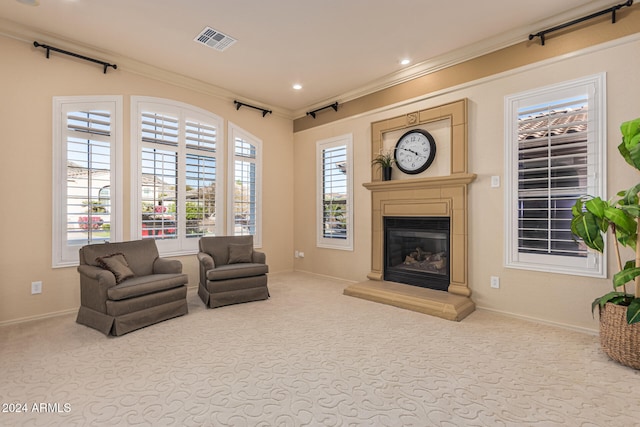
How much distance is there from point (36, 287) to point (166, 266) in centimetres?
139

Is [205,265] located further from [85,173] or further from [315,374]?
[315,374]

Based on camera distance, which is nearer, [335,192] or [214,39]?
[214,39]

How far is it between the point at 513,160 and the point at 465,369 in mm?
2382

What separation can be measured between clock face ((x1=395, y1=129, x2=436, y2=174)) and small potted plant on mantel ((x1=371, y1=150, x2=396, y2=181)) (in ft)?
0.30

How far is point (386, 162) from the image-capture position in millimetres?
4551

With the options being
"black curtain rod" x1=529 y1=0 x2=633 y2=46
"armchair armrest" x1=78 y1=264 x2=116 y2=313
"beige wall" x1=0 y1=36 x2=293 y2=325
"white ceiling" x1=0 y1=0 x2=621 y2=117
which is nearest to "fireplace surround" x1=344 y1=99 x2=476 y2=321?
"white ceiling" x1=0 y1=0 x2=621 y2=117

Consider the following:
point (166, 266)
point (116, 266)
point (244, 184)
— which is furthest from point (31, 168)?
point (244, 184)

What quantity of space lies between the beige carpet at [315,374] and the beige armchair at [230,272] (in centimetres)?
49

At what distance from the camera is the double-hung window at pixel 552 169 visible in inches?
117

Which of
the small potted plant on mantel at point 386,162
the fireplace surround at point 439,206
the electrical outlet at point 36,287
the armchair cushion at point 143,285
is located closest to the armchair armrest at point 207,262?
the armchair cushion at point 143,285

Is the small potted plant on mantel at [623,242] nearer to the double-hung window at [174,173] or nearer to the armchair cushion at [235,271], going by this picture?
the armchair cushion at [235,271]

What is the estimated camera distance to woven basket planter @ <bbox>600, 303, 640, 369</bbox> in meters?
2.27

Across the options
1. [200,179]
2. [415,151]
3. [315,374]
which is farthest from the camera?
[200,179]

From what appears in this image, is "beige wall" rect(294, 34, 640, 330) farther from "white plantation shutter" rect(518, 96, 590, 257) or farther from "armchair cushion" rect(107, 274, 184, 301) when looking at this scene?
"armchair cushion" rect(107, 274, 184, 301)
